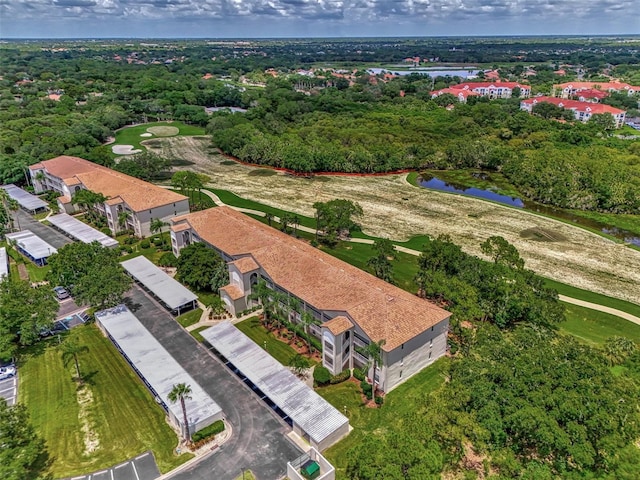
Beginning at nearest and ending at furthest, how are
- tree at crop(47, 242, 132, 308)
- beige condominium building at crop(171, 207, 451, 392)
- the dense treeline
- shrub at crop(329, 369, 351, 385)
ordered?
beige condominium building at crop(171, 207, 451, 392) → shrub at crop(329, 369, 351, 385) → tree at crop(47, 242, 132, 308) → the dense treeline

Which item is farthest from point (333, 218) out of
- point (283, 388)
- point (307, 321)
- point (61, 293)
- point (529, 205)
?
point (529, 205)

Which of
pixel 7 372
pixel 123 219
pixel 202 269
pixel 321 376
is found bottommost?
pixel 7 372

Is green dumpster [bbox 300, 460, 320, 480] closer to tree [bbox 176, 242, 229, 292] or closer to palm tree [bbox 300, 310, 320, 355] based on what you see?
palm tree [bbox 300, 310, 320, 355]

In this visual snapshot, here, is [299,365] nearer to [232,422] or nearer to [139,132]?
[232,422]

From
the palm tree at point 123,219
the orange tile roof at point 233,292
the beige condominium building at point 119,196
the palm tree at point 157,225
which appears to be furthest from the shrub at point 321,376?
the palm tree at point 123,219

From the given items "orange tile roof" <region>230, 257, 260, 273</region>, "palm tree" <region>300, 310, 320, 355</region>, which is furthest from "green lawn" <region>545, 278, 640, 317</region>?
"orange tile roof" <region>230, 257, 260, 273</region>

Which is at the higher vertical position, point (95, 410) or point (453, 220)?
point (453, 220)

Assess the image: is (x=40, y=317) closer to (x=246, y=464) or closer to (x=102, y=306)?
(x=102, y=306)

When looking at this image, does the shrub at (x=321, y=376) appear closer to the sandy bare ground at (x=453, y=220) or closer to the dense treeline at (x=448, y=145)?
the sandy bare ground at (x=453, y=220)
